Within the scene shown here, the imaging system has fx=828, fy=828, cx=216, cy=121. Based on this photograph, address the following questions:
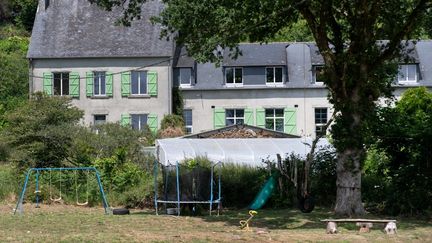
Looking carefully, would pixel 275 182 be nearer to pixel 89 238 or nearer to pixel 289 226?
pixel 289 226

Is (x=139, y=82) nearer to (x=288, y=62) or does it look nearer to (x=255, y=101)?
(x=255, y=101)

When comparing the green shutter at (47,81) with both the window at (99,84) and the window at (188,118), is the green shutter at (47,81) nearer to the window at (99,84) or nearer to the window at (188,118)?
the window at (99,84)

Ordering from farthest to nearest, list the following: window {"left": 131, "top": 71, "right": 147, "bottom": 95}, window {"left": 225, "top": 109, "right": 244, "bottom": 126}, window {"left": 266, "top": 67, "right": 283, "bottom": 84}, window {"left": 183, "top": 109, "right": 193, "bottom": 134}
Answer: window {"left": 183, "top": 109, "right": 193, "bottom": 134} → window {"left": 225, "top": 109, "right": 244, "bottom": 126} → window {"left": 266, "top": 67, "right": 283, "bottom": 84} → window {"left": 131, "top": 71, "right": 147, "bottom": 95}

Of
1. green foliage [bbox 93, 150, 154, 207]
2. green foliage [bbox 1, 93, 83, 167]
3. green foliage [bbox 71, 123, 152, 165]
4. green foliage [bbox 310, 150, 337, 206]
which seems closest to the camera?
green foliage [bbox 310, 150, 337, 206]

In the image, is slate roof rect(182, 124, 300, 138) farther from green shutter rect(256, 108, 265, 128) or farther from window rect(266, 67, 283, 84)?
window rect(266, 67, 283, 84)

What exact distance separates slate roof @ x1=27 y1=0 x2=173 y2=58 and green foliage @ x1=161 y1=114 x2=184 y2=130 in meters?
4.24

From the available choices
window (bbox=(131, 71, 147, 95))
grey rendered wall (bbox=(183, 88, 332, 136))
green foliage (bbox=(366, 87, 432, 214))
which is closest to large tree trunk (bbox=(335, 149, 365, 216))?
green foliage (bbox=(366, 87, 432, 214))

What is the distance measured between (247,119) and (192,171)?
29175mm

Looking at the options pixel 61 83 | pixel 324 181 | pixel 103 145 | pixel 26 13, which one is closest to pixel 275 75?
pixel 61 83

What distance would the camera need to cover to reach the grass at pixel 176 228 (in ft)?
58.0

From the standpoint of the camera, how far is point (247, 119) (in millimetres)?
55312

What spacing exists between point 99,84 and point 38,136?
23982 millimetres

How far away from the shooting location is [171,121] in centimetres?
5234

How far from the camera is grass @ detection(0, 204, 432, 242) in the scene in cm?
1768
